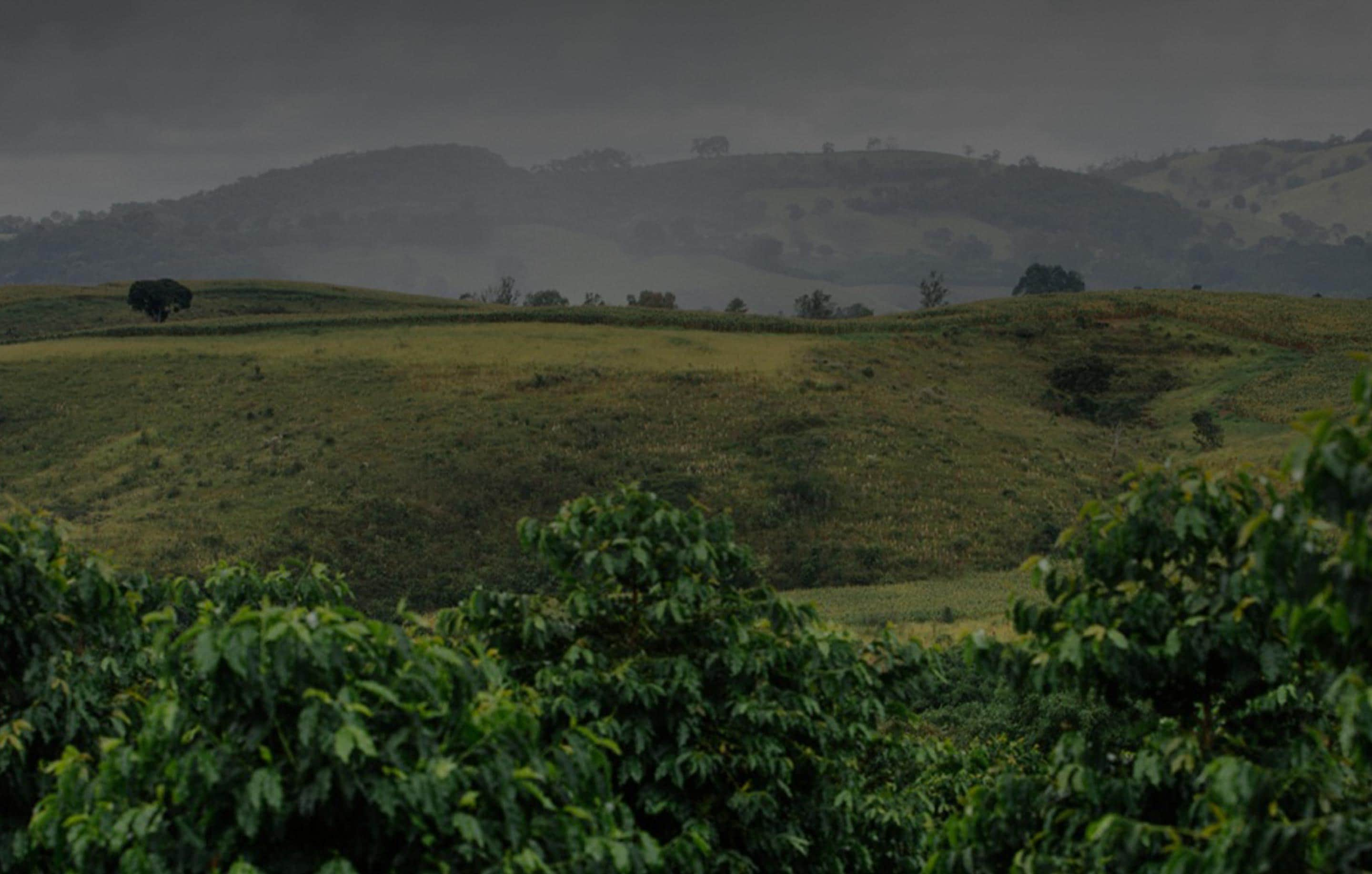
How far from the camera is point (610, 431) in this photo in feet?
231

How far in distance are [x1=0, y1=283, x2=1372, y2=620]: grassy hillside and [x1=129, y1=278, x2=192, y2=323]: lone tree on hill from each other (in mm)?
12397

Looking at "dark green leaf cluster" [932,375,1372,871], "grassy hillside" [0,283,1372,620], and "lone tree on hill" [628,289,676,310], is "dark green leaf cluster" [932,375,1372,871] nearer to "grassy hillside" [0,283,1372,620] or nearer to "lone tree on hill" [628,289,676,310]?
"grassy hillside" [0,283,1372,620]

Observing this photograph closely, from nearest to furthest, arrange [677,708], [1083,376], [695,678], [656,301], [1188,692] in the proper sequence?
[1188,692] < [695,678] < [677,708] < [1083,376] < [656,301]

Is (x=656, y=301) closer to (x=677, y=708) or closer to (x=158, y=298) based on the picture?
(x=158, y=298)

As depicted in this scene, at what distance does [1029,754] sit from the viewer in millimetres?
17359

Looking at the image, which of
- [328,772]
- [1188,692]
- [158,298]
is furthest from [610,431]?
[328,772]

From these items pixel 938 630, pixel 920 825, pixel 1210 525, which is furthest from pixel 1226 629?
pixel 938 630

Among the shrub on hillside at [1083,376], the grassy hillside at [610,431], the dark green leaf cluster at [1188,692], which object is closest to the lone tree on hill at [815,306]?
the grassy hillside at [610,431]

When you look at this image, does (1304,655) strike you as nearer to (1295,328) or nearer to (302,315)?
(1295,328)

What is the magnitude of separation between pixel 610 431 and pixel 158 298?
2303 inches

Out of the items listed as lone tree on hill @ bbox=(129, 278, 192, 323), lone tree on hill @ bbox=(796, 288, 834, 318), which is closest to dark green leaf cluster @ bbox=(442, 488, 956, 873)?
lone tree on hill @ bbox=(129, 278, 192, 323)

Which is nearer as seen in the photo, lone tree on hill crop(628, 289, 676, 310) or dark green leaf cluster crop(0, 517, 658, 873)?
dark green leaf cluster crop(0, 517, 658, 873)

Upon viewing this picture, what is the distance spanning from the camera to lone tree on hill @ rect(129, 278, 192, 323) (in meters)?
109

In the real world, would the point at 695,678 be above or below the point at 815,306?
below
